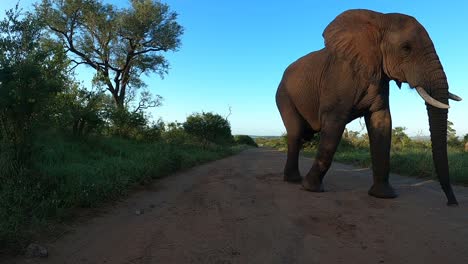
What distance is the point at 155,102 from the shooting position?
28.1 m

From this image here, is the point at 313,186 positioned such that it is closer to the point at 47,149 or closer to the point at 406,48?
the point at 406,48

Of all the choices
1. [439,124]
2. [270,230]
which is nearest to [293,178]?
[439,124]

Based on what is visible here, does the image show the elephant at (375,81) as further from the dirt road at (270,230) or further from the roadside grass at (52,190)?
the roadside grass at (52,190)

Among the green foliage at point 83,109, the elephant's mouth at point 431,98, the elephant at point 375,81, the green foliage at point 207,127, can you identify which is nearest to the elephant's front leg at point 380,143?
the elephant at point 375,81

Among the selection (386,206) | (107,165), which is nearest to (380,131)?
(386,206)

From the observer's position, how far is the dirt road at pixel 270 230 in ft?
10.4

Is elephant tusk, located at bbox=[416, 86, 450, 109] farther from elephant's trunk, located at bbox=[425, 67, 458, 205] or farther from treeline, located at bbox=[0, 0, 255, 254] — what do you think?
treeline, located at bbox=[0, 0, 255, 254]

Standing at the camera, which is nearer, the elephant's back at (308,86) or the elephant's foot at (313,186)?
the elephant's foot at (313,186)

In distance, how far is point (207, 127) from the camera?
2245cm

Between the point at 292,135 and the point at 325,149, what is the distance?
70.1 inches

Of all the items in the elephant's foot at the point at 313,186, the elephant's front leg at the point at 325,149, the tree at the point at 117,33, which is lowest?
the elephant's foot at the point at 313,186

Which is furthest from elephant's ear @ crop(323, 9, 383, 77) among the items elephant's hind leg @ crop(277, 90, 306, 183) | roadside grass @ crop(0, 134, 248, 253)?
roadside grass @ crop(0, 134, 248, 253)

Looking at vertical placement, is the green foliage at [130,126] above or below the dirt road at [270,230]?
above

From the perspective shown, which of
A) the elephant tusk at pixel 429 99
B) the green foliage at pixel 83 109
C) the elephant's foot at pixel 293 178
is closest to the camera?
the elephant tusk at pixel 429 99
